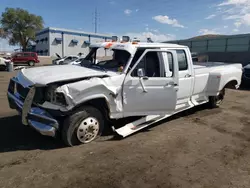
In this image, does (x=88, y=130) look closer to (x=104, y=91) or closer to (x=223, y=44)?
(x=104, y=91)

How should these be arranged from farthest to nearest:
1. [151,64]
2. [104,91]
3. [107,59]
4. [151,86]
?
[107,59], [151,64], [151,86], [104,91]

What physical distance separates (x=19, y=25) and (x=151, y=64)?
189ft

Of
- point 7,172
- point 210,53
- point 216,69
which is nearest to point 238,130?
point 216,69

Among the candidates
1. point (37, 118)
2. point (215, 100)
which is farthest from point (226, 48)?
point (37, 118)

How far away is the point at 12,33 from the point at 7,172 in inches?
2374

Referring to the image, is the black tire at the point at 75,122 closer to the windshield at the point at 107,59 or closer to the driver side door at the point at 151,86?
the driver side door at the point at 151,86

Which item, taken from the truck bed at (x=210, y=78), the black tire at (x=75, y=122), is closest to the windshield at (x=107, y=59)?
the black tire at (x=75, y=122)

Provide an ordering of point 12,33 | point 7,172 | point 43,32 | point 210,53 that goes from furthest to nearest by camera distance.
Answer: point 43,32 < point 12,33 < point 210,53 < point 7,172

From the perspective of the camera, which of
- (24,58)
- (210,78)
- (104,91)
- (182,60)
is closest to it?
(104,91)

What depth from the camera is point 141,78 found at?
445 centimetres

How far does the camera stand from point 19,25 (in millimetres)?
53469

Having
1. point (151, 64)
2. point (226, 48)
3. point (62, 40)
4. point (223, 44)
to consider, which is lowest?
point (151, 64)

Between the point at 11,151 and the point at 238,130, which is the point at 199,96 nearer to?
the point at 238,130

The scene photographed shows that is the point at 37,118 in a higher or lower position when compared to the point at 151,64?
lower
